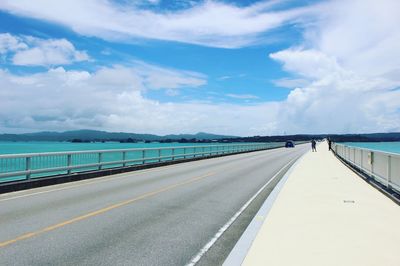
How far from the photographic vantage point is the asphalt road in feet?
20.8

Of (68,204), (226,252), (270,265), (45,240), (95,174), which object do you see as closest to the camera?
(270,265)

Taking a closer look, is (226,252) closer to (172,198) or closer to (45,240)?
(45,240)

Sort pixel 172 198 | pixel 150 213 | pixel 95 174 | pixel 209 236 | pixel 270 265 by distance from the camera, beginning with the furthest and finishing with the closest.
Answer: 1. pixel 95 174
2. pixel 172 198
3. pixel 150 213
4. pixel 209 236
5. pixel 270 265

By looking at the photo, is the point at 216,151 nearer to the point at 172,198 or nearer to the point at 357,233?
the point at 172,198

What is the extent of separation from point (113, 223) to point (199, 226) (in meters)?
1.78

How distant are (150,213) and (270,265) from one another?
4.66 m

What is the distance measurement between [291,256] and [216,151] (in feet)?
127

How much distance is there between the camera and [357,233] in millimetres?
7762

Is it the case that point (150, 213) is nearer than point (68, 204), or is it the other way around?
point (150, 213)

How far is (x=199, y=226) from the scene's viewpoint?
339 inches

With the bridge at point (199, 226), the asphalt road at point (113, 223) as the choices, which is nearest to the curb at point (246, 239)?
the bridge at point (199, 226)

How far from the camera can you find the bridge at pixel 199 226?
6266 millimetres

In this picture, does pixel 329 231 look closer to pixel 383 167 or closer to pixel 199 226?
pixel 199 226

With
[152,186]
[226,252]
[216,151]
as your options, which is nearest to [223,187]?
[152,186]
